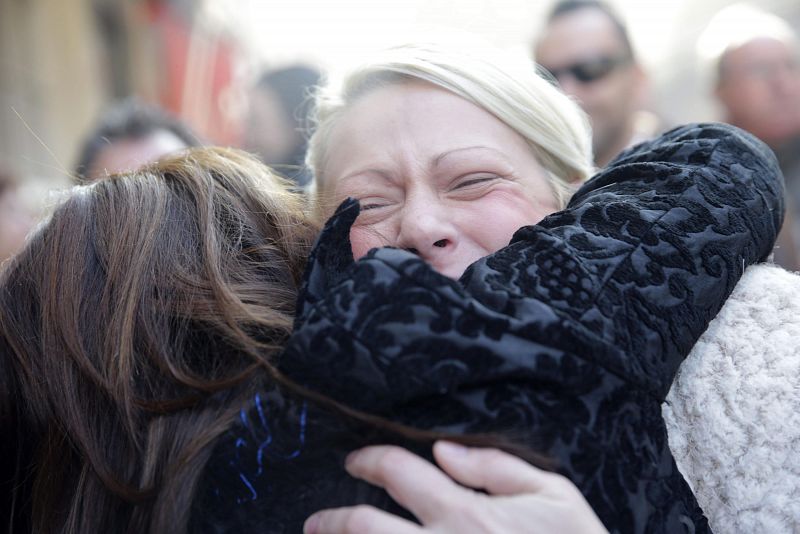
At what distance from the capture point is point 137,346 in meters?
1.25

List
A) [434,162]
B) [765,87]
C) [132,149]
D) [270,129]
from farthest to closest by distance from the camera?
[270,129] → [765,87] → [132,149] → [434,162]


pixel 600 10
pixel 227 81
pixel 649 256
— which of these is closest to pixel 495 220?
pixel 649 256

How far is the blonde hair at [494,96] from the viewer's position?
171 cm

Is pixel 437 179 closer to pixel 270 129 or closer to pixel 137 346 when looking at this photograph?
pixel 137 346

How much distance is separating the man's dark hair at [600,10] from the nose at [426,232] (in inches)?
97.5

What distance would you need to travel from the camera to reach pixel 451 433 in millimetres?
1068

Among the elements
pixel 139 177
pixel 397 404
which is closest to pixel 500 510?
pixel 397 404

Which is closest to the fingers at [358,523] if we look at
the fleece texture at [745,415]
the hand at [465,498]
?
the hand at [465,498]

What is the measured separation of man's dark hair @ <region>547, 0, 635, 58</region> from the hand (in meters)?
3.03

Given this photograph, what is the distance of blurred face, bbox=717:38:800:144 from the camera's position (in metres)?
3.74

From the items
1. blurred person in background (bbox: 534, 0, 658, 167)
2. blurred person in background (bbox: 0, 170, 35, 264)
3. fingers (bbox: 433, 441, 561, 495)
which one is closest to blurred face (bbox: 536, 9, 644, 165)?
blurred person in background (bbox: 534, 0, 658, 167)

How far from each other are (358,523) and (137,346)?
0.47 metres

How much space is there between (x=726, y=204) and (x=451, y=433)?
0.62 m

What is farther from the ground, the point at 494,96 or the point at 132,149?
the point at 494,96
